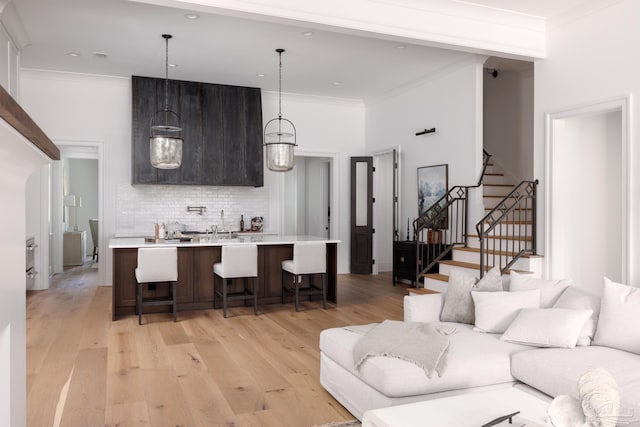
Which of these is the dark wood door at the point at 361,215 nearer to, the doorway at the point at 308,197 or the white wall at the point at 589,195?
the doorway at the point at 308,197

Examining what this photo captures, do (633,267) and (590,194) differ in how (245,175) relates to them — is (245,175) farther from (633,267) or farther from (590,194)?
(633,267)

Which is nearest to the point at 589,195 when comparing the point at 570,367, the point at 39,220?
the point at 570,367

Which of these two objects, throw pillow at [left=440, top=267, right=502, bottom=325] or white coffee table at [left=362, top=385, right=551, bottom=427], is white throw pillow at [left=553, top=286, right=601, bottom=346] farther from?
white coffee table at [left=362, top=385, right=551, bottom=427]

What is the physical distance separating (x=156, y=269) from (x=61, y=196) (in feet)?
17.9

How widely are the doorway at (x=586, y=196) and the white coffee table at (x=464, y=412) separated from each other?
11.9 feet

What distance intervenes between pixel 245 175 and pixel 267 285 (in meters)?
2.39

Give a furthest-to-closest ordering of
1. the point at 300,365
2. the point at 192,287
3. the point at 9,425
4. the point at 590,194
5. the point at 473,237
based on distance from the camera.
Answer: the point at 473,237 < the point at 192,287 < the point at 590,194 < the point at 300,365 < the point at 9,425

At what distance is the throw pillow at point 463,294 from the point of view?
3967 mm

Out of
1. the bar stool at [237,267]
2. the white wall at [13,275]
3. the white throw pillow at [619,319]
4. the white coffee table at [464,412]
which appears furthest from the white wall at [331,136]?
the white wall at [13,275]

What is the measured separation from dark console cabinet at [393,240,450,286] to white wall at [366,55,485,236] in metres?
0.37

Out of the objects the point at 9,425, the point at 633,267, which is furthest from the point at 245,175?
the point at 9,425

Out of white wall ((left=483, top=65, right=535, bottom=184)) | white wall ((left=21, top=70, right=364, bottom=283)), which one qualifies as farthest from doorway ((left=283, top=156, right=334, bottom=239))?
white wall ((left=483, top=65, right=535, bottom=184))

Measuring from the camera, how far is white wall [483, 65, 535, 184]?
812 centimetres

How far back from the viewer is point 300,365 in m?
4.27
